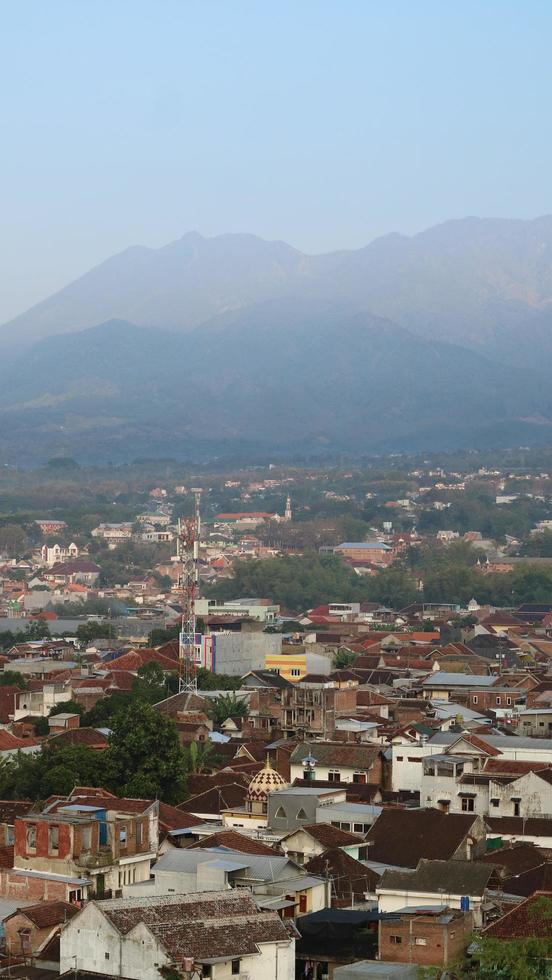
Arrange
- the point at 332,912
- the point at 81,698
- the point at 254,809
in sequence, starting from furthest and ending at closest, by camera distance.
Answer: the point at 81,698 < the point at 254,809 < the point at 332,912

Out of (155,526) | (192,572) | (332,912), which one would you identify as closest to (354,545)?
(155,526)

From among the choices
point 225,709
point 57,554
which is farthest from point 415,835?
point 57,554

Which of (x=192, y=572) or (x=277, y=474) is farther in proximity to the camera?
(x=277, y=474)

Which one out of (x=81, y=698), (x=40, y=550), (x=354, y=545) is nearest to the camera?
(x=81, y=698)

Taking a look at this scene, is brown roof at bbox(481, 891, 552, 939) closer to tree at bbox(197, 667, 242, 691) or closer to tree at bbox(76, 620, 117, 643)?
tree at bbox(197, 667, 242, 691)

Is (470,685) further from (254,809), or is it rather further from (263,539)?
(263,539)

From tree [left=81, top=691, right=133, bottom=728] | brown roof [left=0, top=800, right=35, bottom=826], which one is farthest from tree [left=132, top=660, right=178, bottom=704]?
brown roof [left=0, top=800, right=35, bottom=826]
